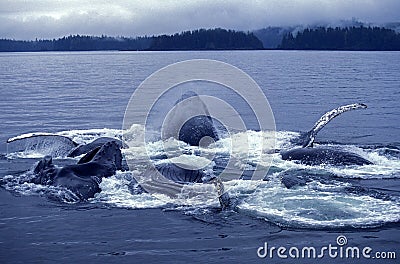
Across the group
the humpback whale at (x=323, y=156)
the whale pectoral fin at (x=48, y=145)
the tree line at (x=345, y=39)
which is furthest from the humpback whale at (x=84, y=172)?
the tree line at (x=345, y=39)

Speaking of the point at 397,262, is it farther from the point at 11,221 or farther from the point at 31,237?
the point at 11,221

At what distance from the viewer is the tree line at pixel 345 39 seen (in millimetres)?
161375

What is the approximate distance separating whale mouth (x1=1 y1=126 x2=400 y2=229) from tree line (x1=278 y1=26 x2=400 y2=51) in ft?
500

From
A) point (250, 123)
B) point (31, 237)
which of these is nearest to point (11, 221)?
point (31, 237)

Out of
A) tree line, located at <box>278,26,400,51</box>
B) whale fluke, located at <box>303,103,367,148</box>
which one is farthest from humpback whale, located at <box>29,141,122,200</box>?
tree line, located at <box>278,26,400,51</box>

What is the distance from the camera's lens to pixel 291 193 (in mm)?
12172

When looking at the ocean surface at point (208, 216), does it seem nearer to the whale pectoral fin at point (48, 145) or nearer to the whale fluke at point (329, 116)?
the whale pectoral fin at point (48, 145)

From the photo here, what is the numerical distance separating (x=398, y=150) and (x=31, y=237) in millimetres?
11484

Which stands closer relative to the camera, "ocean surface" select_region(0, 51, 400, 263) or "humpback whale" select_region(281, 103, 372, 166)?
"ocean surface" select_region(0, 51, 400, 263)

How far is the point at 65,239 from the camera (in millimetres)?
9938

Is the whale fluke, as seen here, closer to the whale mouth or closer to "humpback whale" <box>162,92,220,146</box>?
the whale mouth

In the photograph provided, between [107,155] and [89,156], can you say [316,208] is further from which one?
[89,156]

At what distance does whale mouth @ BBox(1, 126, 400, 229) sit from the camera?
10.7 meters

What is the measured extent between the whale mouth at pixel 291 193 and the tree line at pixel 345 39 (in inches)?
5997
